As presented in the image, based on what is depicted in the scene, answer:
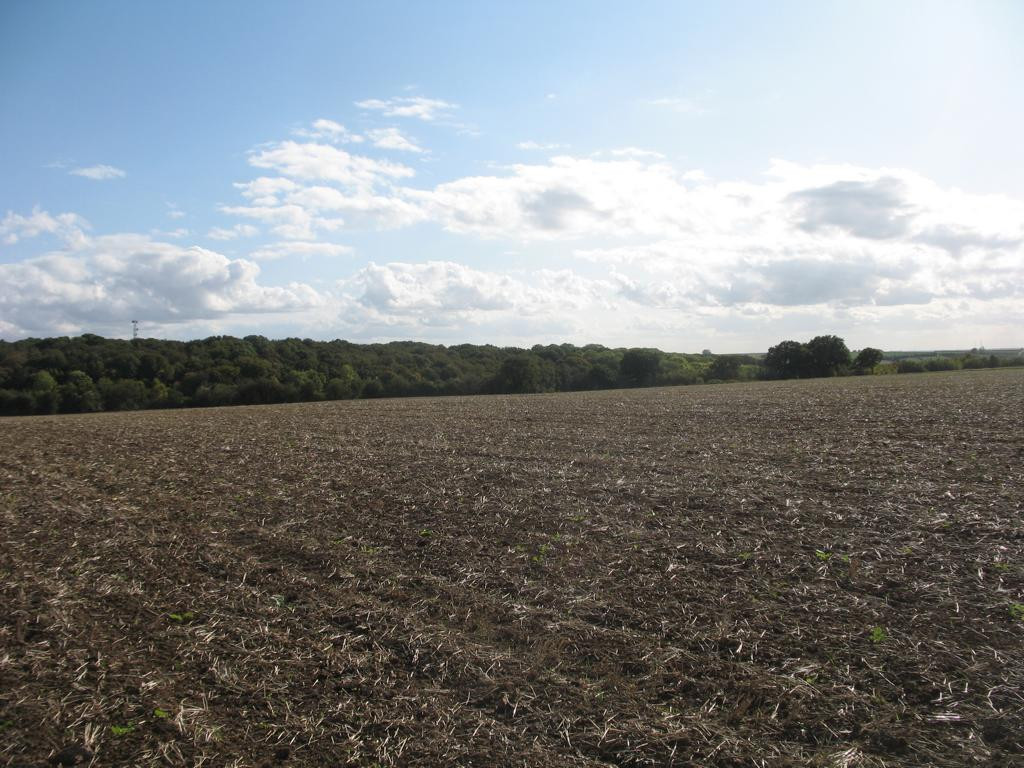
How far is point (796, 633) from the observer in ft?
17.1

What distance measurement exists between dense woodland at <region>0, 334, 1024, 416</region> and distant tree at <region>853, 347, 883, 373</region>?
0.52ft

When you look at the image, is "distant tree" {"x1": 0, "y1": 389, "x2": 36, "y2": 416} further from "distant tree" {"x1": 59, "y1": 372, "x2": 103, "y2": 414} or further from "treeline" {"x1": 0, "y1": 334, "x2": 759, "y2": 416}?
"distant tree" {"x1": 59, "y1": 372, "x2": 103, "y2": 414}

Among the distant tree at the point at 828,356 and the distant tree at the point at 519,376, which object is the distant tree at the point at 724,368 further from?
the distant tree at the point at 519,376

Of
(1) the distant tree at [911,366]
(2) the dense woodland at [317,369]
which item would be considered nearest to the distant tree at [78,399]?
(2) the dense woodland at [317,369]

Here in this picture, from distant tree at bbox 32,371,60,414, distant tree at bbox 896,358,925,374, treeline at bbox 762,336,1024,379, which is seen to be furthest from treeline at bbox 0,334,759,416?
distant tree at bbox 896,358,925,374

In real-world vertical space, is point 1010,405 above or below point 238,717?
above

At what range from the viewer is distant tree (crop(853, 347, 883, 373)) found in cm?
7481

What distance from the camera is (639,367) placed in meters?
72.0

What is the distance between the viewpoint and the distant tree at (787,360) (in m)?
75.8

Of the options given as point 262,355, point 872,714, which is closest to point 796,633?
point 872,714

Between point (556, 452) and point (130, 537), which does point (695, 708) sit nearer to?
point (130, 537)

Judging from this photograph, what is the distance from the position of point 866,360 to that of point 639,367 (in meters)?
28.8

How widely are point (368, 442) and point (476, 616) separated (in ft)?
37.6

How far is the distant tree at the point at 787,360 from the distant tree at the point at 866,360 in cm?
604
